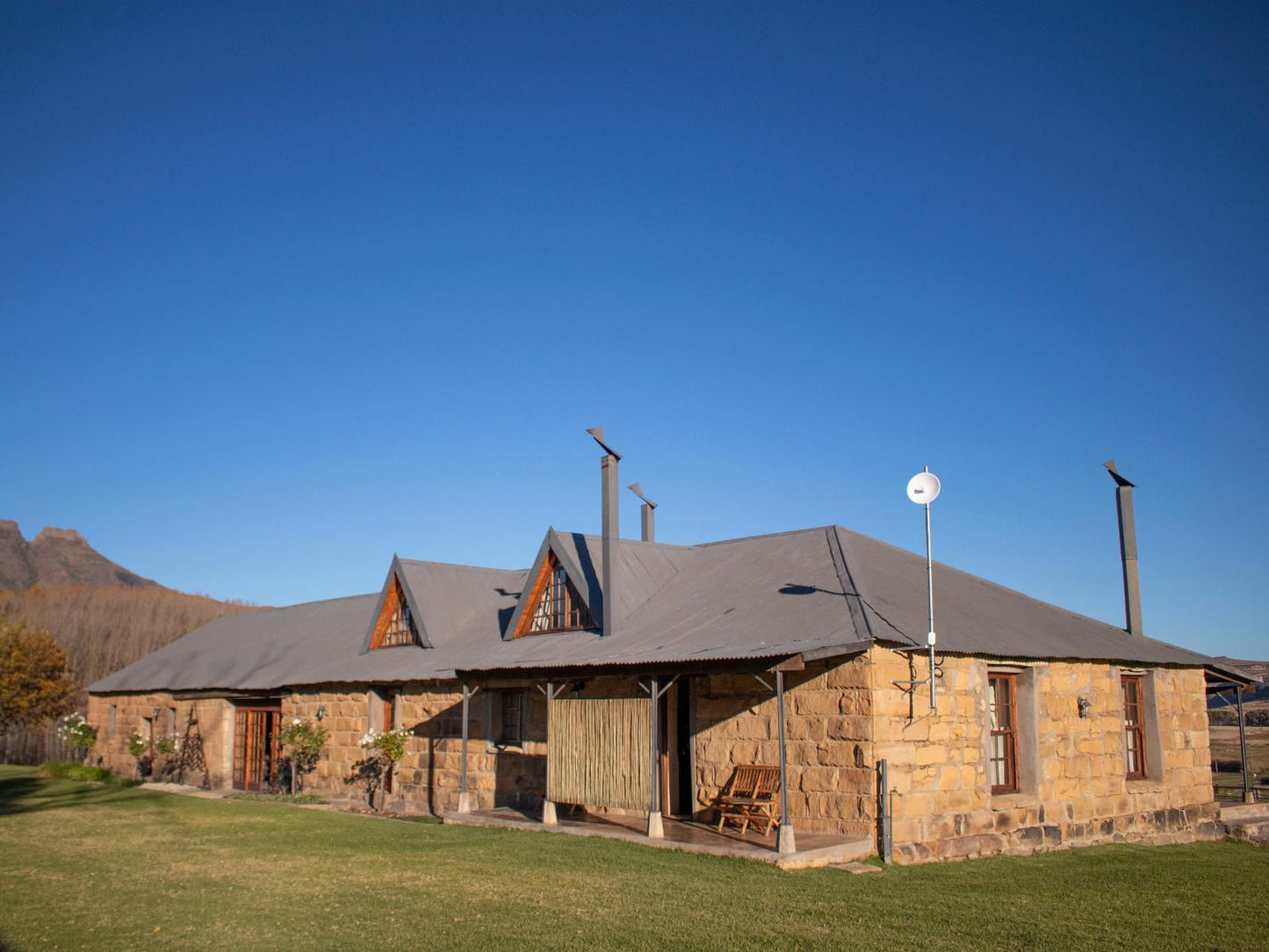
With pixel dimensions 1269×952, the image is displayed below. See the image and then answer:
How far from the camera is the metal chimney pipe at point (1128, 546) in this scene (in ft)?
63.8

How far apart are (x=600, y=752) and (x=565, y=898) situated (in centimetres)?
430

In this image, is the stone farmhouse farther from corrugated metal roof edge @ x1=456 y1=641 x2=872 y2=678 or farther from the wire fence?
the wire fence

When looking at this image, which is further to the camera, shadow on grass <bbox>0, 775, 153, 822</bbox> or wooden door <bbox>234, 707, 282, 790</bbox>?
wooden door <bbox>234, 707, 282, 790</bbox>

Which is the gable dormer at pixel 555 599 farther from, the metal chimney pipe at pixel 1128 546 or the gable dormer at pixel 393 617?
the metal chimney pipe at pixel 1128 546

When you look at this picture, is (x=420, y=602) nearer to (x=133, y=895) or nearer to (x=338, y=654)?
(x=338, y=654)

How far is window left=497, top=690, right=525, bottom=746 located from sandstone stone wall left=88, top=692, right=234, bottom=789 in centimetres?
1040

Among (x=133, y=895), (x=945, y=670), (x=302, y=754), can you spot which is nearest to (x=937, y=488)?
(x=945, y=670)

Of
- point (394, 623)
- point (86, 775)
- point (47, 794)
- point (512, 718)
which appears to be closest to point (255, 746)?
point (47, 794)

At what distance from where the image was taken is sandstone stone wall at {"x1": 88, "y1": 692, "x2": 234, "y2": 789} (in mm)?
26266

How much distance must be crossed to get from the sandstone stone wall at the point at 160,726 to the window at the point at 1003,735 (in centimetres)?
1840

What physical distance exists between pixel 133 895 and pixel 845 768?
780cm

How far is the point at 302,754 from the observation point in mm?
22906

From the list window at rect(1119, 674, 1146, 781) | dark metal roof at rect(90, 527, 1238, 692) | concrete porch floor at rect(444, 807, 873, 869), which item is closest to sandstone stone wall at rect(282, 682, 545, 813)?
dark metal roof at rect(90, 527, 1238, 692)

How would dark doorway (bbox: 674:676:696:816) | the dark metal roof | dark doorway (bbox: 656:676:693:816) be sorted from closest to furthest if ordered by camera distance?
the dark metal roof
dark doorway (bbox: 656:676:693:816)
dark doorway (bbox: 674:676:696:816)
